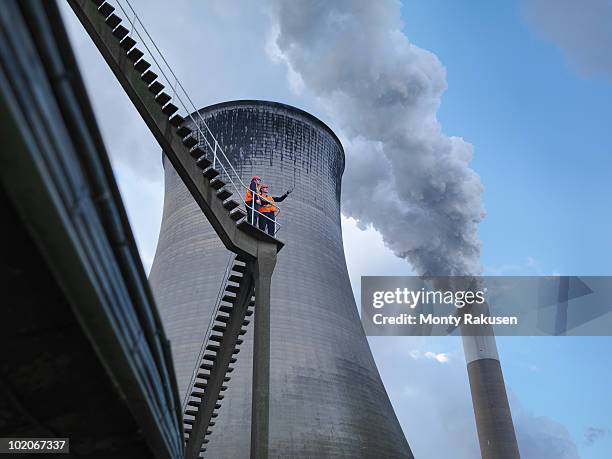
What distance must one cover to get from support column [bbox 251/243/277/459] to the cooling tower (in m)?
3.25

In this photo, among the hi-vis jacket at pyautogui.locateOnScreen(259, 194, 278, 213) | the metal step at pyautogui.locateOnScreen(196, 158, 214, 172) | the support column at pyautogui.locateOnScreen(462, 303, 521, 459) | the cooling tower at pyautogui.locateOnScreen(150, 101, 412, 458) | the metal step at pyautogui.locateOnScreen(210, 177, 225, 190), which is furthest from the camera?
the support column at pyautogui.locateOnScreen(462, 303, 521, 459)

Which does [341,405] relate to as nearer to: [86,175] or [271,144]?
[271,144]

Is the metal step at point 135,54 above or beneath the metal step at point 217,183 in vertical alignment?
above

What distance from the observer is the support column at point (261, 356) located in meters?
5.42

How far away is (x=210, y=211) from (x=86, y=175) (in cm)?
419

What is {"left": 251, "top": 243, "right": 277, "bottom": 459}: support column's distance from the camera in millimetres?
5422

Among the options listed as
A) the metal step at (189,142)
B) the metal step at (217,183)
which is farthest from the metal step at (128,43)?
the metal step at (217,183)

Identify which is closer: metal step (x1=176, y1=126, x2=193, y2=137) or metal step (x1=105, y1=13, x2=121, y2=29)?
metal step (x1=105, y1=13, x2=121, y2=29)

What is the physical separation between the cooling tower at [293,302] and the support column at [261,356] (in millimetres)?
3248

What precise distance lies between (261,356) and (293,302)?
4.38 meters

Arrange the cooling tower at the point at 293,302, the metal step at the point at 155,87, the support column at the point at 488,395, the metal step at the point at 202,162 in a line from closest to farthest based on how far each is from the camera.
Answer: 1. the metal step at the point at 155,87
2. the metal step at the point at 202,162
3. the cooling tower at the point at 293,302
4. the support column at the point at 488,395

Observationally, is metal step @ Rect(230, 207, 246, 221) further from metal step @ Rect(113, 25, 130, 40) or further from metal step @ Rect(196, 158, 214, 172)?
metal step @ Rect(113, 25, 130, 40)

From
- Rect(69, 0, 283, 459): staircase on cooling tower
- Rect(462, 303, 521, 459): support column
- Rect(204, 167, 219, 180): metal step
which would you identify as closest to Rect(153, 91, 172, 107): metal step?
Rect(69, 0, 283, 459): staircase on cooling tower

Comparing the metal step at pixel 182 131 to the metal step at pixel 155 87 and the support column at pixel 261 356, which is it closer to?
the metal step at pixel 155 87
